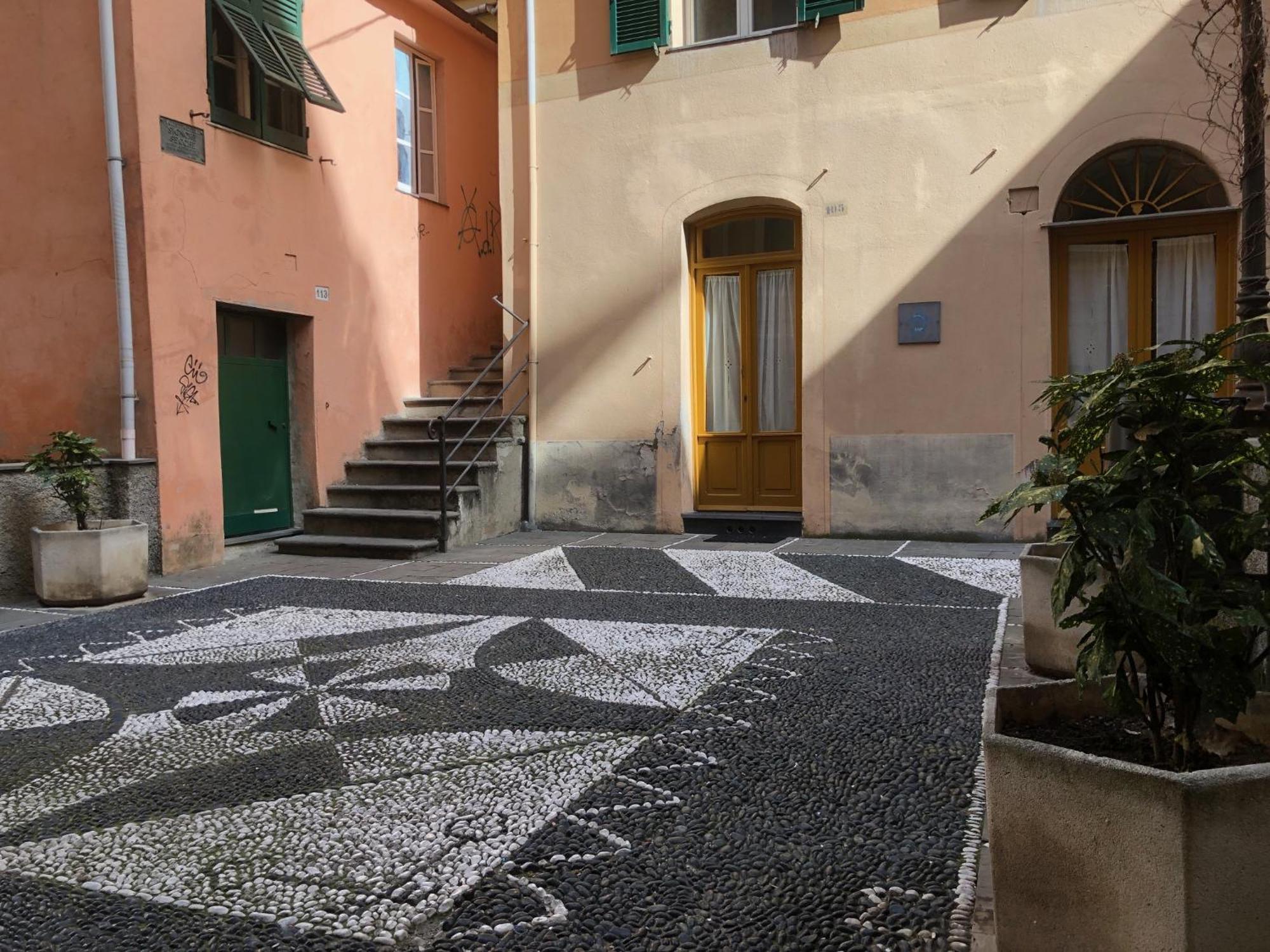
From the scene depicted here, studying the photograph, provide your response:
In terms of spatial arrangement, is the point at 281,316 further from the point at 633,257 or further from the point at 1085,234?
the point at 1085,234

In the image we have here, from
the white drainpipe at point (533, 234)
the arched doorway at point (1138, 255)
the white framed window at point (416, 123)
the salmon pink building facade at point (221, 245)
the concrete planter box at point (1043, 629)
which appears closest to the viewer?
the concrete planter box at point (1043, 629)

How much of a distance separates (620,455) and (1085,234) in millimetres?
4144

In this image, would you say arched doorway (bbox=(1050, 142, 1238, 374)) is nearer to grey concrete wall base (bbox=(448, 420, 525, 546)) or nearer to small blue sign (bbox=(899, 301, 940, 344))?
small blue sign (bbox=(899, 301, 940, 344))

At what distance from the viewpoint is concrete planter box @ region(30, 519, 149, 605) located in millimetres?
5934

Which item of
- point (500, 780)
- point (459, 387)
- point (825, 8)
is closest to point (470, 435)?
point (459, 387)

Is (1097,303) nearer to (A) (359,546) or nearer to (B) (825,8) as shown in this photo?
(B) (825,8)

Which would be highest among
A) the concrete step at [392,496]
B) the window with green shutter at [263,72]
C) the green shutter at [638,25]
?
the green shutter at [638,25]

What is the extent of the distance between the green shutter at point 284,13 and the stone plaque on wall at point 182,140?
4.23 feet

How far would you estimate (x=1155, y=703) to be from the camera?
1785 mm

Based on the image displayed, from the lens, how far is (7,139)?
7.30 metres

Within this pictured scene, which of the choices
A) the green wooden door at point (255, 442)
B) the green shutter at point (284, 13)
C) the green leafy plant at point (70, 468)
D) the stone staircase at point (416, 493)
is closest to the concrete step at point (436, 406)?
the stone staircase at point (416, 493)

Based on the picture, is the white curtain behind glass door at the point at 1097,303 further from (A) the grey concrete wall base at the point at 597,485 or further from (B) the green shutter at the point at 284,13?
(B) the green shutter at the point at 284,13

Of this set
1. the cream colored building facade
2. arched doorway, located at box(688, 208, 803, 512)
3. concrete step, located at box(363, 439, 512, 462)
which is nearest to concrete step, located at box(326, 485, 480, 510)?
concrete step, located at box(363, 439, 512, 462)

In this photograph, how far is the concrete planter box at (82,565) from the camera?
19.5ft
